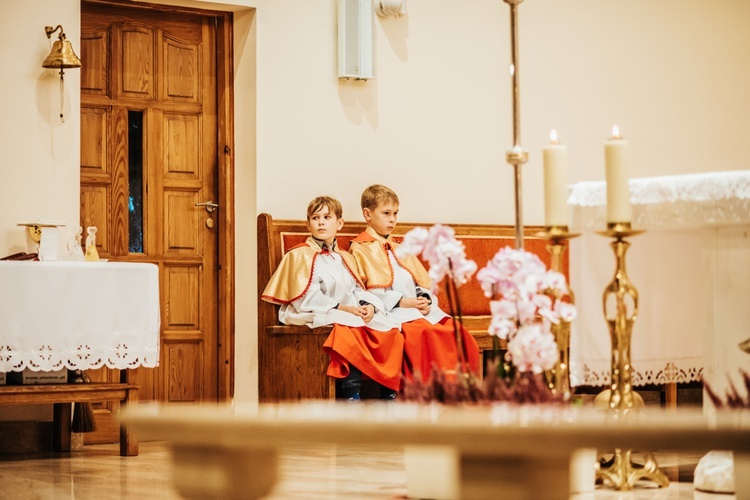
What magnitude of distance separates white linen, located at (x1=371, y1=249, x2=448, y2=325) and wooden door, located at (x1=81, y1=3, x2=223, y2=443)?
111 cm

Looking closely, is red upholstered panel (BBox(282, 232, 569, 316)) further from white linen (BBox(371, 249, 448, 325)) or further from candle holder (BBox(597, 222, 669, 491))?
candle holder (BBox(597, 222, 669, 491))

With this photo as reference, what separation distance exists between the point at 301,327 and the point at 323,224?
667 millimetres

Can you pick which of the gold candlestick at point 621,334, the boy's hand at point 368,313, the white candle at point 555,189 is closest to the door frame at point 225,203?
the boy's hand at point 368,313

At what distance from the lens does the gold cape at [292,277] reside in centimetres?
615

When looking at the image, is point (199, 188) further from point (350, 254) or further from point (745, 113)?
point (745, 113)

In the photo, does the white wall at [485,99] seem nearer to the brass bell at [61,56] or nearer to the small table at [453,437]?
the brass bell at [61,56]

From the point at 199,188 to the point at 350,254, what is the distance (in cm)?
105

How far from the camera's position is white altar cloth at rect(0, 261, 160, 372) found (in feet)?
17.1

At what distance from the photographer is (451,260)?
2.73 meters

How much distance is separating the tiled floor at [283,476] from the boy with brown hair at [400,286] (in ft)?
2.33

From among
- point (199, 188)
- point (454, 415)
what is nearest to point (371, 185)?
point (199, 188)

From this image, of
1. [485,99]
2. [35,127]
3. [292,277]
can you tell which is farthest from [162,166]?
[485,99]

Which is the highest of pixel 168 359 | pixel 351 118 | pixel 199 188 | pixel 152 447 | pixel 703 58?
pixel 703 58

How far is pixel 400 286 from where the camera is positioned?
21.4 feet
